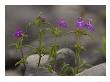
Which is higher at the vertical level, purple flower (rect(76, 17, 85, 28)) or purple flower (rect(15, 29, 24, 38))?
purple flower (rect(76, 17, 85, 28))

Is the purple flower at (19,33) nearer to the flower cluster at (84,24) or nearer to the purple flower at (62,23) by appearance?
the purple flower at (62,23)

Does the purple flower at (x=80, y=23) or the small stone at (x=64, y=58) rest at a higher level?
the purple flower at (x=80, y=23)

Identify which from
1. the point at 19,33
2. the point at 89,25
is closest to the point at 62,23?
the point at 89,25

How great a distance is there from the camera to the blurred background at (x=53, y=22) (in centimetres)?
495

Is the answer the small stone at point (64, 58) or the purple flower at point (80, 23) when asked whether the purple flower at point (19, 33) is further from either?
the purple flower at point (80, 23)

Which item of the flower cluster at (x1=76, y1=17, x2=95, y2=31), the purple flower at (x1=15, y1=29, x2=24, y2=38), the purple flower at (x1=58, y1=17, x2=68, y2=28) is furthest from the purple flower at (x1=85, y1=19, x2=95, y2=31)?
the purple flower at (x1=15, y1=29, x2=24, y2=38)

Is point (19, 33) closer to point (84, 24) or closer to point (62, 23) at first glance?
point (62, 23)

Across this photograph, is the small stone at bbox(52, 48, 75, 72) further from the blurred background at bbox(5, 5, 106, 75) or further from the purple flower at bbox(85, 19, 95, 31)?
the purple flower at bbox(85, 19, 95, 31)

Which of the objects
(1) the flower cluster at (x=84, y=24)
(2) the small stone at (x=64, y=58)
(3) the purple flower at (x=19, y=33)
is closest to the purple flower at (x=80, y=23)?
(1) the flower cluster at (x=84, y=24)

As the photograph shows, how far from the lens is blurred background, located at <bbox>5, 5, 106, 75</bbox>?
16.3 ft

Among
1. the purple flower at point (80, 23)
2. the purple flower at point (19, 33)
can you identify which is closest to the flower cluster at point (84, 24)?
the purple flower at point (80, 23)

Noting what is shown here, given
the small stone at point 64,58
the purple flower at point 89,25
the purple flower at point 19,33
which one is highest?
the purple flower at point 89,25

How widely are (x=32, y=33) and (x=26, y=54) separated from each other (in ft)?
0.49

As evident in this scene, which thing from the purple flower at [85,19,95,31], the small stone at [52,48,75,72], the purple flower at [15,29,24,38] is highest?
the purple flower at [85,19,95,31]
